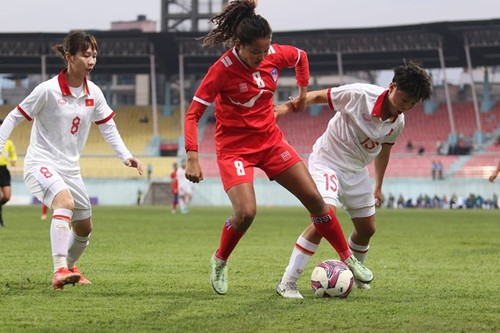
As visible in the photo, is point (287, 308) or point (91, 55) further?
point (91, 55)

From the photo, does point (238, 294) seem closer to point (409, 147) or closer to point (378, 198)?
point (378, 198)

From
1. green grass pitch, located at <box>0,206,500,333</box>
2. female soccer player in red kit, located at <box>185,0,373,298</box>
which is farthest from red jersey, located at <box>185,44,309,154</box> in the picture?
green grass pitch, located at <box>0,206,500,333</box>

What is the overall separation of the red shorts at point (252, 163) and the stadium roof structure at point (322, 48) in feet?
173

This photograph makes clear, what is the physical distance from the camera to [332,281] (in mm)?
8219

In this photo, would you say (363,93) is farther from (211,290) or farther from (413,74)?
(211,290)

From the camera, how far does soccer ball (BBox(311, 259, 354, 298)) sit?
8211 mm

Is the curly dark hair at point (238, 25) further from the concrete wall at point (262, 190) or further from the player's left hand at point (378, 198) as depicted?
the concrete wall at point (262, 190)

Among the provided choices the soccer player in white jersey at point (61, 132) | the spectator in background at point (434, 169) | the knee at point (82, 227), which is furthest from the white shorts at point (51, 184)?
the spectator in background at point (434, 169)

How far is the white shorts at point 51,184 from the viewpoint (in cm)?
859

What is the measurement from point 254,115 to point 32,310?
242 centimetres

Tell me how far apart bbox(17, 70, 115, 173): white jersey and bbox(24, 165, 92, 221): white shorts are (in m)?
0.08

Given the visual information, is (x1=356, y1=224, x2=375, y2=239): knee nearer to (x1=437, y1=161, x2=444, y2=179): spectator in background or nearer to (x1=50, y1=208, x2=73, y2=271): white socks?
(x1=50, y1=208, x2=73, y2=271): white socks

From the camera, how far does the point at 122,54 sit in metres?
67.1

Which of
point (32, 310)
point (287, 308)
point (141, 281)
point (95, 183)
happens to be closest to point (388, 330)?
point (287, 308)
